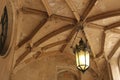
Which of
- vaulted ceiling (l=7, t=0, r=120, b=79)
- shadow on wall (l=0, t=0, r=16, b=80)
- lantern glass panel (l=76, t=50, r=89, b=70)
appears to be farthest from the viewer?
vaulted ceiling (l=7, t=0, r=120, b=79)

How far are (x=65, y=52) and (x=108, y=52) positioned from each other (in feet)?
5.97

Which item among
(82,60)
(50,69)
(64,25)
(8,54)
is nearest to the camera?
(8,54)

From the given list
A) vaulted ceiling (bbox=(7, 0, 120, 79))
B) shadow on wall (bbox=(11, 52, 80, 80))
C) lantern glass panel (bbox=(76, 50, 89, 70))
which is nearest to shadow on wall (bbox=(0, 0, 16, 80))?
lantern glass panel (bbox=(76, 50, 89, 70))

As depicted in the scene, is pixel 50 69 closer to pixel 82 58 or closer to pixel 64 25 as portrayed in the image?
pixel 64 25

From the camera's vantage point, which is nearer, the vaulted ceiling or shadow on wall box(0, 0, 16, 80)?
shadow on wall box(0, 0, 16, 80)

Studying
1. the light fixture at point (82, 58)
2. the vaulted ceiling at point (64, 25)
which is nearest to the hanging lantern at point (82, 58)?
the light fixture at point (82, 58)

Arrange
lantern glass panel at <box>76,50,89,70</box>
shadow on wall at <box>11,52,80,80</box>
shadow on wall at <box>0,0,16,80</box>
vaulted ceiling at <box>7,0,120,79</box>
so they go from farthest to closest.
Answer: shadow on wall at <box>11,52,80,80</box> < vaulted ceiling at <box>7,0,120,79</box> < lantern glass panel at <box>76,50,89,70</box> < shadow on wall at <box>0,0,16,80</box>

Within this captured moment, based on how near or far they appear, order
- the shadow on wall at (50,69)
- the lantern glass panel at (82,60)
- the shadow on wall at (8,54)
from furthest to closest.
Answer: the shadow on wall at (50,69), the lantern glass panel at (82,60), the shadow on wall at (8,54)

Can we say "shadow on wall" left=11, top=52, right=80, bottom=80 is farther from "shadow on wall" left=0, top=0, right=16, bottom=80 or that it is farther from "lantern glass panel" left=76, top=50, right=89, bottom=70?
"shadow on wall" left=0, top=0, right=16, bottom=80

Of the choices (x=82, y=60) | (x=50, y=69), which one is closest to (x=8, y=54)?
(x=82, y=60)

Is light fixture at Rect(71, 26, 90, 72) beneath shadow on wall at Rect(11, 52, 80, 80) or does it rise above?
beneath

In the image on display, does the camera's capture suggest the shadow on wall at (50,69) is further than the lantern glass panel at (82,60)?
Yes

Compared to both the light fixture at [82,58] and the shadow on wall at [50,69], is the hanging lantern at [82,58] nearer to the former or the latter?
the light fixture at [82,58]

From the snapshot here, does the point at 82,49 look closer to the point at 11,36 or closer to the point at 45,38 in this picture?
the point at 11,36
